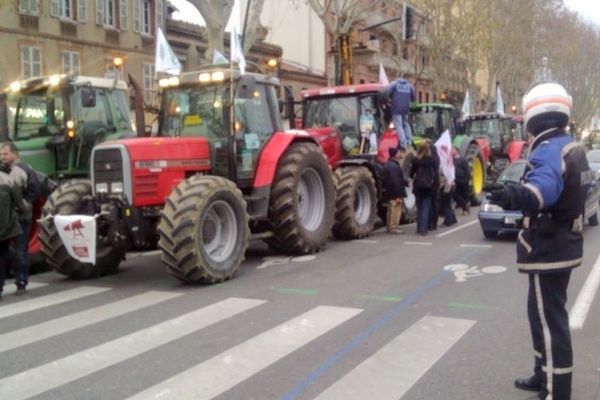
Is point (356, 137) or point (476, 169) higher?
point (356, 137)

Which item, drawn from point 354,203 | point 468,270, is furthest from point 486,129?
point 468,270

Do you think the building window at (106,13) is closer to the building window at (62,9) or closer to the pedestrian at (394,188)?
the building window at (62,9)

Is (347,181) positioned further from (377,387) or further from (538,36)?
(538,36)

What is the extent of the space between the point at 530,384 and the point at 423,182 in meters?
8.42

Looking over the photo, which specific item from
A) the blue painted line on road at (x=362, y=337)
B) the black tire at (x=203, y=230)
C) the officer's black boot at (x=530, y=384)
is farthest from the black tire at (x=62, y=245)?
the officer's black boot at (x=530, y=384)

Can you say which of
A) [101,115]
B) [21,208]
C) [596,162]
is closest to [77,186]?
[21,208]

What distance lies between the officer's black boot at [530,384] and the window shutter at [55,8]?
25485 mm

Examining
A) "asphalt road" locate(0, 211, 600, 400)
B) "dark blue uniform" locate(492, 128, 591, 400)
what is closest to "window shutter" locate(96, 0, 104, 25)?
"asphalt road" locate(0, 211, 600, 400)

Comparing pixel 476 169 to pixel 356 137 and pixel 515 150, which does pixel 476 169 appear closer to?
pixel 515 150

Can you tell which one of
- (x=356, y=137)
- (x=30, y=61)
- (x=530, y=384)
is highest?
(x=30, y=61)

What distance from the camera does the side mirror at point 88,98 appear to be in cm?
1128

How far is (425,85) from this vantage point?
52344mm

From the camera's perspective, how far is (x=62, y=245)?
29.4 feet

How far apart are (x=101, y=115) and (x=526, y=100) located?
369 inches
